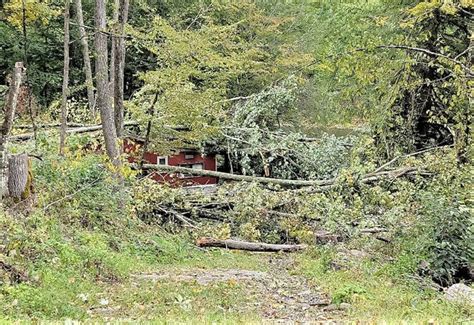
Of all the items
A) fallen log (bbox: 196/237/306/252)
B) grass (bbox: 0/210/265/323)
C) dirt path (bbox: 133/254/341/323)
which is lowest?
fallen log (bbox: 196/237/306/252)

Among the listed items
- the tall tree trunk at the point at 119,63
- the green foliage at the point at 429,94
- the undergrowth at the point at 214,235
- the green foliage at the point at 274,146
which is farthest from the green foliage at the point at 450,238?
the tall tree trunk at the point at 119,63

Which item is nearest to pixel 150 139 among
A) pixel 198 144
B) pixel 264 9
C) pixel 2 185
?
pixel 198 144

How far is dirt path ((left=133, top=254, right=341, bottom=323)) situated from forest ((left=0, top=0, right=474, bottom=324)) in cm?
4

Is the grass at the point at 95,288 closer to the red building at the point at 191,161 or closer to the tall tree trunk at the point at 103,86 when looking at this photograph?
the tall tree trunk at the point at 103,86

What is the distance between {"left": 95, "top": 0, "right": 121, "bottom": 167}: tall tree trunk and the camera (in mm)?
10188

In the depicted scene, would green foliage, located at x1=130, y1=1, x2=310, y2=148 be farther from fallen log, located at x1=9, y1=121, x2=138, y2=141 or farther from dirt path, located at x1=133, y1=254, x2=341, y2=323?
dirt path, located at x1=133, y1=254, x2=341, y2=323

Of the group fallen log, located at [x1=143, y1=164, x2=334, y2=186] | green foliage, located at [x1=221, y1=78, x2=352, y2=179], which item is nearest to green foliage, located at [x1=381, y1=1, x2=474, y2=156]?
fallen log, located at [x1=143, y1=164, x2=334, y2=186]

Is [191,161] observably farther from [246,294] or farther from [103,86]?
[246,294]

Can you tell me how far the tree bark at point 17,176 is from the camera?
7926mm

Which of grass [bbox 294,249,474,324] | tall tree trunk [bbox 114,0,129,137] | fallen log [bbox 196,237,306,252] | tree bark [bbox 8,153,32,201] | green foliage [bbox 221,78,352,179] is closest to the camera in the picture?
grass [bbox 294,249,474,324]

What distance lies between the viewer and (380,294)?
279 inches

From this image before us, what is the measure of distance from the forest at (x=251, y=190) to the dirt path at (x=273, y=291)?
0.14ft

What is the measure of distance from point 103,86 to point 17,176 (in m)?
2.88

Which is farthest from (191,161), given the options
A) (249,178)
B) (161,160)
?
(249,178)
